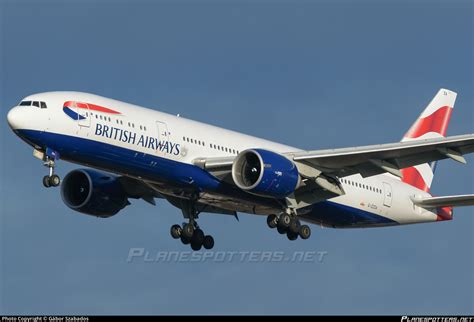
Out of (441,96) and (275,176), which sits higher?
(441,96)

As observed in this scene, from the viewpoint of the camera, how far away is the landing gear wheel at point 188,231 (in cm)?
5684

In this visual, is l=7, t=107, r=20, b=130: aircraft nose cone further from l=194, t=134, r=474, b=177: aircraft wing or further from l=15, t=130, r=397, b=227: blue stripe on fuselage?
l=194, t=134, r=474, b=177: aircraft wing

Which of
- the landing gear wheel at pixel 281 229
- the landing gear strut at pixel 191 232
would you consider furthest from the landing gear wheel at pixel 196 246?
the landing gear wheel at pixel 281 229

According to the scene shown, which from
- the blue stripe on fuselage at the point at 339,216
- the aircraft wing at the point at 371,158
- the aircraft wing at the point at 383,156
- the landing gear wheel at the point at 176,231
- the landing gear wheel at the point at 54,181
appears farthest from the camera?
the landing gear wheel at the point at 176,231

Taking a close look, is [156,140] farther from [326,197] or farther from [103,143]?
[326,197]

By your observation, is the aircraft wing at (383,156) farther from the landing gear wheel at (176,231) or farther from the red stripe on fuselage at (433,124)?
the red stripe on fuselage at (433,124)

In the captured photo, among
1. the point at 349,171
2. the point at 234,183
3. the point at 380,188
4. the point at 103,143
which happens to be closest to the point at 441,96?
the point at 380,188

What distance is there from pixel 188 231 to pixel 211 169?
5.68 meters

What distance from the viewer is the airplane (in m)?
49.5

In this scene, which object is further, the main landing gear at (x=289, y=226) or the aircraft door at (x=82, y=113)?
the main landing gear at (x=289, y=226)

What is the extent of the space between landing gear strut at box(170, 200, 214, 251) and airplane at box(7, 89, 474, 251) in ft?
0.15

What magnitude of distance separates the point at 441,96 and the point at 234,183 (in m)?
19.7

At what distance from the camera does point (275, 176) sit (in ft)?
170

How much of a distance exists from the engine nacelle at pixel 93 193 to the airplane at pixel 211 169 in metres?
0.05
